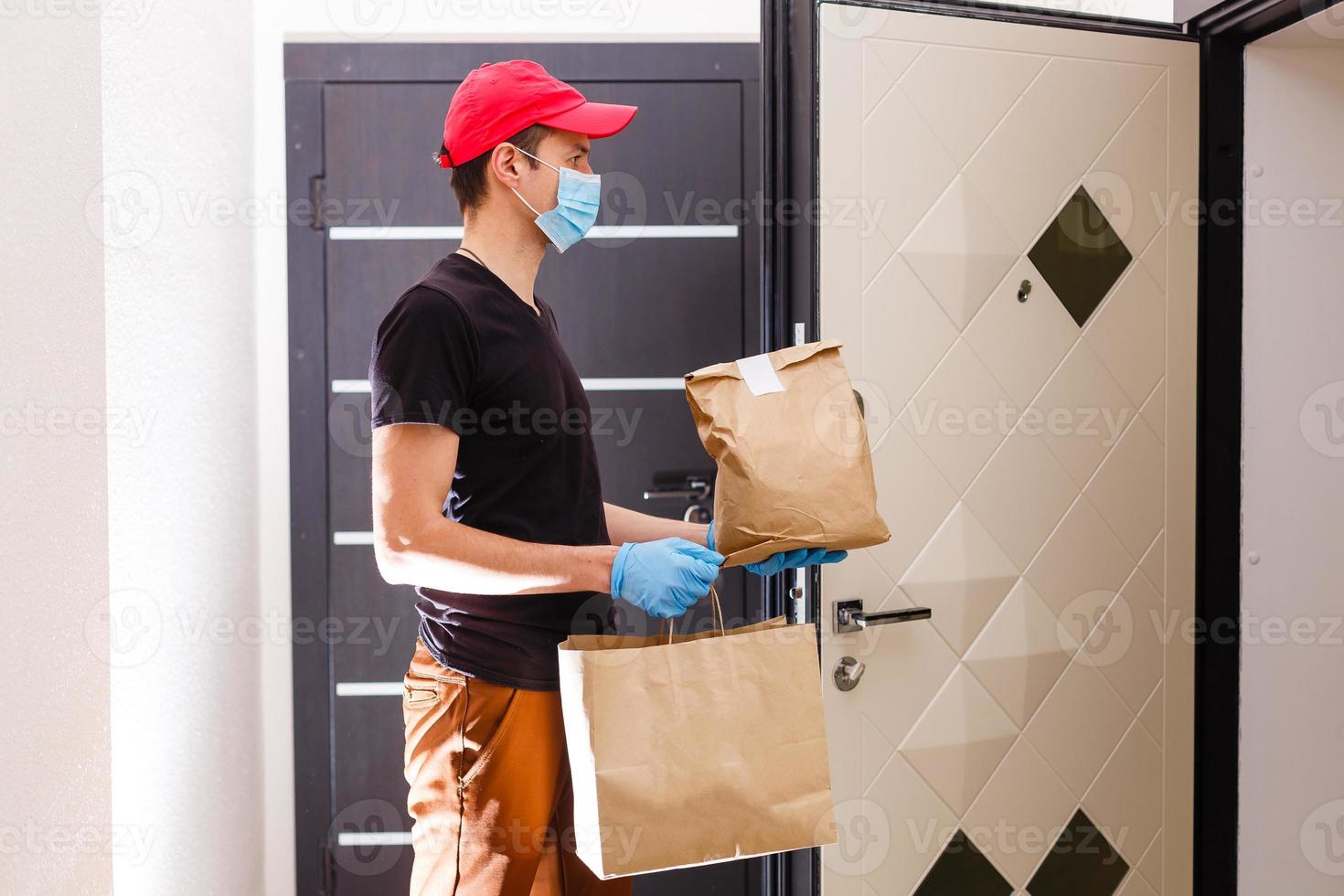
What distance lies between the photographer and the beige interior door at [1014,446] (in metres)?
1.42

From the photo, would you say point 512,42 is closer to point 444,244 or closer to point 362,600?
point 444,244

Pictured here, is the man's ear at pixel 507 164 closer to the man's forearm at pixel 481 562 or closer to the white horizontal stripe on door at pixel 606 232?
the man's forearm at pixel 481 562

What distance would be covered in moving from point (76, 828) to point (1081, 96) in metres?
1.87

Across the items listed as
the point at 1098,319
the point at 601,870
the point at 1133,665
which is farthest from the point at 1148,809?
the point at 601,870

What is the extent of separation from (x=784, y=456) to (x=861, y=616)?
0.42 metres

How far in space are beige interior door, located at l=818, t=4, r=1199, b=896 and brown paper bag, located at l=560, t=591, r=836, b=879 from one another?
0.37 m

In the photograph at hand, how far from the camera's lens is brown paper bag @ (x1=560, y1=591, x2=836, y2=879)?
98cm

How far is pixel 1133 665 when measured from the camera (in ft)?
5.18

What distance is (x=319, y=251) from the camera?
189cm

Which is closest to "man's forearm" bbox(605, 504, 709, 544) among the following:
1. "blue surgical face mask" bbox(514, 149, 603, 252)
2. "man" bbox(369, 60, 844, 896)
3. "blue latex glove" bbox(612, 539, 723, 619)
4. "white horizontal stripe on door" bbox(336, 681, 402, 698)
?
"man" bbox(369, 60, 844, 896)

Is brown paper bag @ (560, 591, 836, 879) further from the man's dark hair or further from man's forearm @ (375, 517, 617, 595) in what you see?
the man's dark hair

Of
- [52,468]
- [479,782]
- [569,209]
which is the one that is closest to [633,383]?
[569,209]

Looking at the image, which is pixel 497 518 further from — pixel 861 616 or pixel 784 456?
pixel 861 616

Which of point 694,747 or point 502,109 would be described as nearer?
point 694,747
